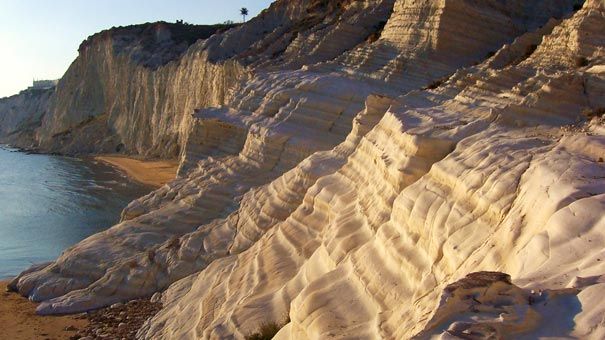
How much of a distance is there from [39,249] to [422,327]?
23.9m

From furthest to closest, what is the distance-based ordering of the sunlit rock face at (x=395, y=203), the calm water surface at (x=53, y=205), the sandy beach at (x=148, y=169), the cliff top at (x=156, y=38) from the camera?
1. the cliff top at (x=156, y=38)
2. the sandy beach at (x=148, y=169)
3. the calm water surface at (x=53, y=205)
4. the sunlit rock face at (x=395, y=203)

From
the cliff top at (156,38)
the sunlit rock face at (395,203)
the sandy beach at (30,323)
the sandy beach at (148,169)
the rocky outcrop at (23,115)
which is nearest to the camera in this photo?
the sunlit rock face at (395,203)

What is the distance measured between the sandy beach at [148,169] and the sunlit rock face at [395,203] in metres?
14.6

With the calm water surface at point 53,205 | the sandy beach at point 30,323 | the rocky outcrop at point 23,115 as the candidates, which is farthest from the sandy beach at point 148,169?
the rocky outcrop at point 23,115

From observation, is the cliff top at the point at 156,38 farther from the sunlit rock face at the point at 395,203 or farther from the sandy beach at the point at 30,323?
the sandy beach at the point at 30,323

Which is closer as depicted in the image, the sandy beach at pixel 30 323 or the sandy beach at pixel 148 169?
the sandy beach at pixel 30 323

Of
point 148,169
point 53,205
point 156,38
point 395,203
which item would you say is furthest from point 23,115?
point 395,203

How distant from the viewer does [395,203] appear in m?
9.59

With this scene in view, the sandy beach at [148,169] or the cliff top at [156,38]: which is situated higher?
the cliff top at [156,38]

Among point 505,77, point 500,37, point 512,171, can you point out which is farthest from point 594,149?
point 500,37

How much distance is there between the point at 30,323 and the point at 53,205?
798 inches

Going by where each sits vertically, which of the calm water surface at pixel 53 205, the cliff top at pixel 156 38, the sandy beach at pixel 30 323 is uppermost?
the cliff top at pixel 156 38

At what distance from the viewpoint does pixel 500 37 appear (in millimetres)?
25141

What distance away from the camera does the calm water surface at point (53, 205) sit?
27203 mm
